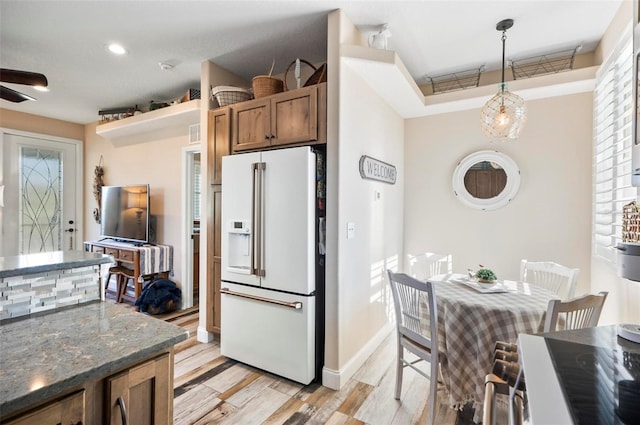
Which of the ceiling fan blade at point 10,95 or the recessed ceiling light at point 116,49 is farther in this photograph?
the recessed ceiling light at point 116,49

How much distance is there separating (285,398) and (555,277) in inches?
94.4

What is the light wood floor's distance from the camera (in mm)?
1923

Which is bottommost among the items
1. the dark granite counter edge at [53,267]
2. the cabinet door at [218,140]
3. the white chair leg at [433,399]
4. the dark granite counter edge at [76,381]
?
the white chair leg at [433,399]

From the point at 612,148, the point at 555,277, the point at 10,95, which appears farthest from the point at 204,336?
the point at 612,148

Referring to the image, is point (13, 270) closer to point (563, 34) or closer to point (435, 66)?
point (435, 66)

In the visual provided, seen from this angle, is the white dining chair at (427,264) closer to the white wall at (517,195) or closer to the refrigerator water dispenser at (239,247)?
the white wall at (517,195)

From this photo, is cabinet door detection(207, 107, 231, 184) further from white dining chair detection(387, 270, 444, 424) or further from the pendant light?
the pendant light

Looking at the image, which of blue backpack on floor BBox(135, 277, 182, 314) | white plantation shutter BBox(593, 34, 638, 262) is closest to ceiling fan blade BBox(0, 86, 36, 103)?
blue backpack on floor BBox(135, 277, 182, 314)

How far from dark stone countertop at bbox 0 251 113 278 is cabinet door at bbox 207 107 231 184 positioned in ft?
5.20

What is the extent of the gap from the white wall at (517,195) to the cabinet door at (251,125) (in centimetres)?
180

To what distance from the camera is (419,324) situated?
201cm

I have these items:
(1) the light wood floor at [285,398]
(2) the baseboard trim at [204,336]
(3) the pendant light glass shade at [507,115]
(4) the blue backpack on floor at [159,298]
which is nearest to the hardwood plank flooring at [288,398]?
(1) the light wood floor at [285,398]

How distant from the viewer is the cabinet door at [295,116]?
233 cm

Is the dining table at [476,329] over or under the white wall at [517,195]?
under
